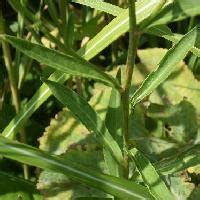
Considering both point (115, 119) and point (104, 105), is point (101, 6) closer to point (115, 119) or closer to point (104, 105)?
point (115, 119)

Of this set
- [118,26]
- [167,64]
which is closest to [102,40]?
[118,26]

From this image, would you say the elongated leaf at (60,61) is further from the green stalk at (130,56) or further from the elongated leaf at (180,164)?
the elongated leaf at (180,164)

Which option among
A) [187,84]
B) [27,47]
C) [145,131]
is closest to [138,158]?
[27,47]

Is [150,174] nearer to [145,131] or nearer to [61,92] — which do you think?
[61,92]

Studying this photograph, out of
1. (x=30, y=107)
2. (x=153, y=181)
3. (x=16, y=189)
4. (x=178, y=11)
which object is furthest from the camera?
(x=16, y=189)

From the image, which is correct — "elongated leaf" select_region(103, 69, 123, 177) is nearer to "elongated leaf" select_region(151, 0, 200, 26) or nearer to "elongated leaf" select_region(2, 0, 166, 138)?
"elongated leaf" select_region(2, 0, 166, 138)

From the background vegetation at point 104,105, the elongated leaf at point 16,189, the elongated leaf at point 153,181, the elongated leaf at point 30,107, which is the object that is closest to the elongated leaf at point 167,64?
the background vegetation at point 104,105
